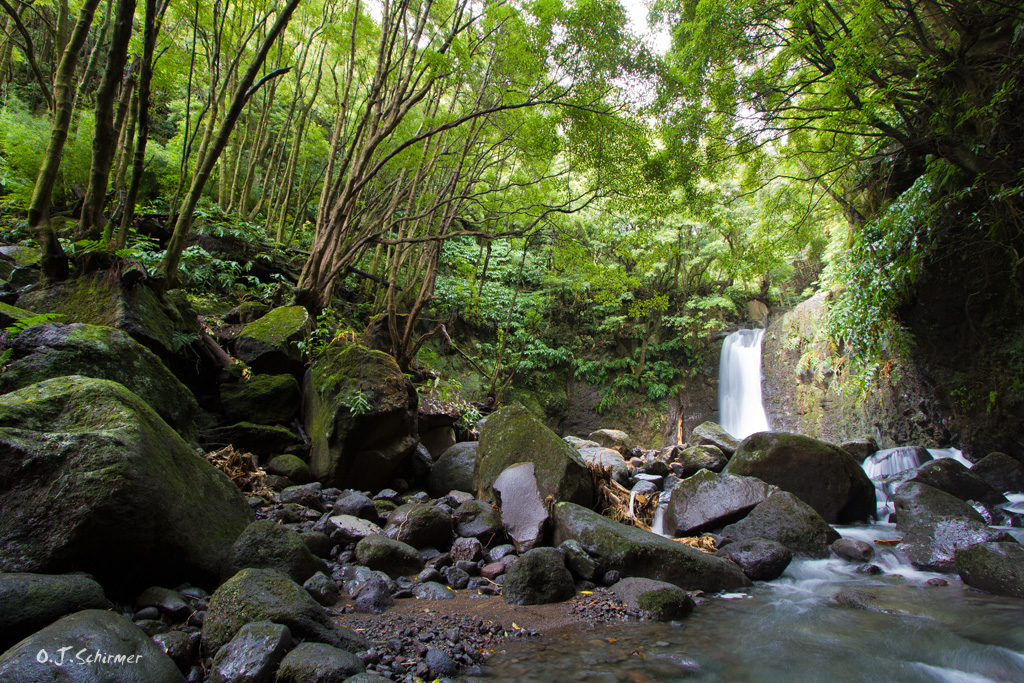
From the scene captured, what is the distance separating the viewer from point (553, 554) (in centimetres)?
375

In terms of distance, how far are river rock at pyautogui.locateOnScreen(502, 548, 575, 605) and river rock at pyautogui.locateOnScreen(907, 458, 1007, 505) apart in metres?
6.01

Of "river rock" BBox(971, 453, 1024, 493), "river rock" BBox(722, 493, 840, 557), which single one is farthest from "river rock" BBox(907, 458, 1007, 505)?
"river rock" BBox(722, 493, 840, 557)

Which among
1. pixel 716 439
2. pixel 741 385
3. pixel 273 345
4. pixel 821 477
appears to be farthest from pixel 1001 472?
pixel 273 345

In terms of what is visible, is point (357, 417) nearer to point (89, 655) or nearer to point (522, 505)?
point (522, 505)

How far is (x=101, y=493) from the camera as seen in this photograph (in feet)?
7.95

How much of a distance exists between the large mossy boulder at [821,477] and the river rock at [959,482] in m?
0.94

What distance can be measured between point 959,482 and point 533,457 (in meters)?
5.93

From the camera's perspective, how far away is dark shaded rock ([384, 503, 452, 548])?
425cm

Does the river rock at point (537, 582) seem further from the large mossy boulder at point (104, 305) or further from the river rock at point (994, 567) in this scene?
the large mossy boulder at point (104, 305)

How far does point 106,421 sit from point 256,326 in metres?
3.78

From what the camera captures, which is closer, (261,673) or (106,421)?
(261,673)

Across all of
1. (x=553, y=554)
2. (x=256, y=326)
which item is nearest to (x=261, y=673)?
(x=553, y=554)

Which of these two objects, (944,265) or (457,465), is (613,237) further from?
(457,465)

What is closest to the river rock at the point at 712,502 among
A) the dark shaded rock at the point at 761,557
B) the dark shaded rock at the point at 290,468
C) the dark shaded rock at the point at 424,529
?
the dark shaded rock at the point at 761,557
